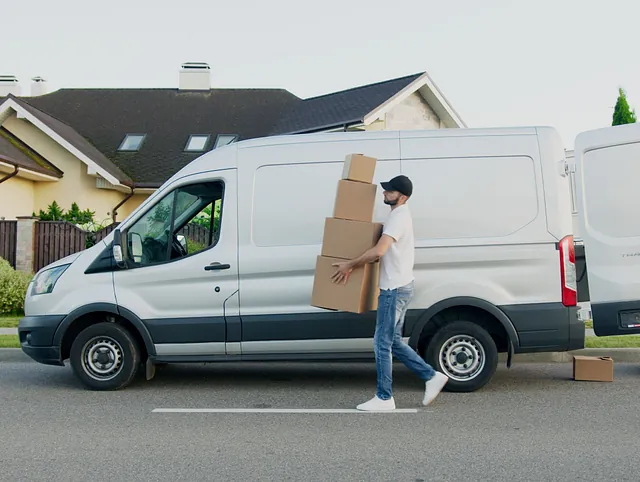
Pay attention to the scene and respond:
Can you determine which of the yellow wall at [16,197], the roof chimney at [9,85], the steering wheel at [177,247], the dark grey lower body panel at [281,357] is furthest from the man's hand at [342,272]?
the roof chimney at [9,85]

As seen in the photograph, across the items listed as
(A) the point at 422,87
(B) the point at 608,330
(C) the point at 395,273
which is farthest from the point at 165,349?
(A) the point at 422,87

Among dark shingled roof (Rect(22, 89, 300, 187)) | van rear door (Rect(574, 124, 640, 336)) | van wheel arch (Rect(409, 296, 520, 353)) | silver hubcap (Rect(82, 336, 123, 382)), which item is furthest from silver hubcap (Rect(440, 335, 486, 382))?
dark shingled roof (Rect(22, 89, 300, 187))

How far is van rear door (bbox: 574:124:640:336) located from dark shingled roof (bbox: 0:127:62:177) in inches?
604

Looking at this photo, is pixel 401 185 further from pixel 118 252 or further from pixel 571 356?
pixel 571 356

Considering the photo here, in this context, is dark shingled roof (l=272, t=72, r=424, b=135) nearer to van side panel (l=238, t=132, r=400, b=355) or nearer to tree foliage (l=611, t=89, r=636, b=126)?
tree foliage (l=611, t=89, r=636, b=126)

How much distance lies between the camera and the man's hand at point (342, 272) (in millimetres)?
6699

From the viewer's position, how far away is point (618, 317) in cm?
730

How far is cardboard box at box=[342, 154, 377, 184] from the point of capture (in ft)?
22.2

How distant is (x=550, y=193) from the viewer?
23.5 feet

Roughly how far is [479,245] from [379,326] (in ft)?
4.43

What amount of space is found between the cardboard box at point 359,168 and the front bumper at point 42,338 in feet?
10.6

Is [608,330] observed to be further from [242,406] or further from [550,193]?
[242,406]

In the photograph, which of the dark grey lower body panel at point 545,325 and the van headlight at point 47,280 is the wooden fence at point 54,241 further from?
the dark grey lower body panel at point 545,325

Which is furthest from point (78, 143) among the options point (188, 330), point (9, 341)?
point (188, 330)
